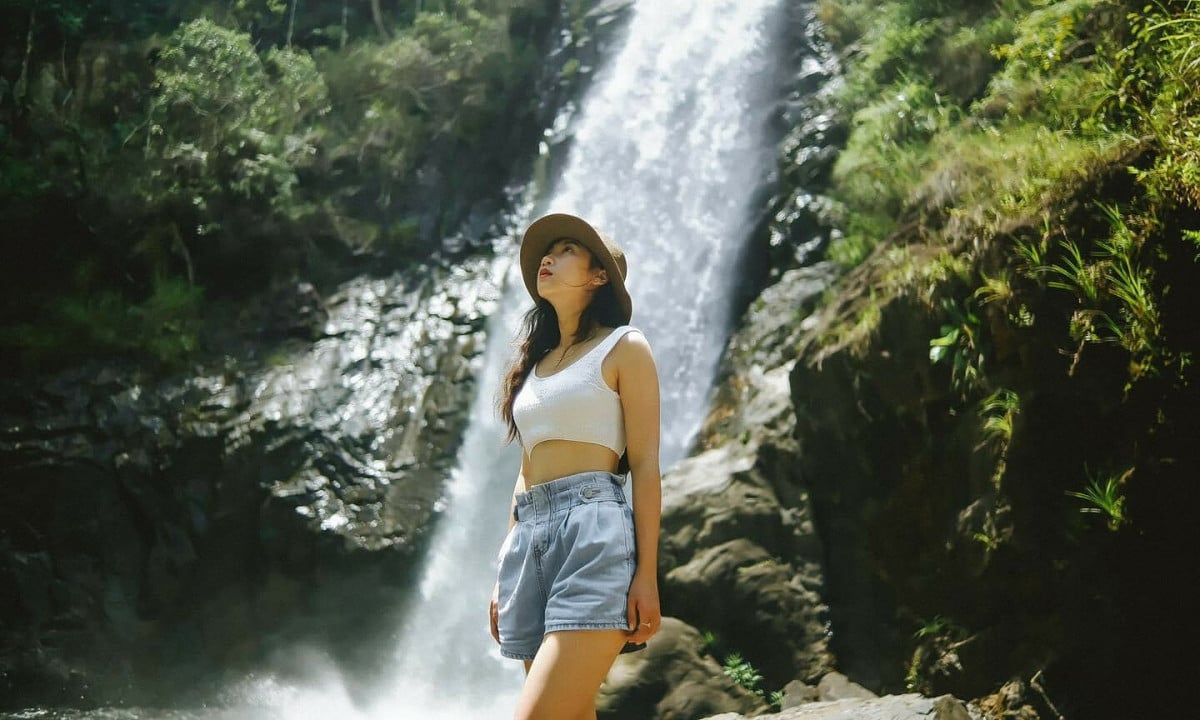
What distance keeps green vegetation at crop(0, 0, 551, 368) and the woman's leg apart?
30.4 feet

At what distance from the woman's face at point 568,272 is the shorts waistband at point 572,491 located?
59 centimetres

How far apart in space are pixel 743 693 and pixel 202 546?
606 centimetres

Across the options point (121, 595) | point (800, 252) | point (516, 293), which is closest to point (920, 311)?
point (800, 252)

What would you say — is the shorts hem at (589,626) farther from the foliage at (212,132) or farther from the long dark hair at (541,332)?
the foliage at (212,132)

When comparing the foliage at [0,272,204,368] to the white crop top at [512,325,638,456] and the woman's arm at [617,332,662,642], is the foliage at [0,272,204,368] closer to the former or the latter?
the white crop top at [512,325,638,456]

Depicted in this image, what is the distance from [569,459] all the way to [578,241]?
0.70 m

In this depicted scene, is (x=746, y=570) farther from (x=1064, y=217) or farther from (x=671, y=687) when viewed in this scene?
(x=1064, y=217)

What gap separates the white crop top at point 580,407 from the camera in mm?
2346

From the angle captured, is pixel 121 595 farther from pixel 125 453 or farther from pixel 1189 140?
pixel 1189 140

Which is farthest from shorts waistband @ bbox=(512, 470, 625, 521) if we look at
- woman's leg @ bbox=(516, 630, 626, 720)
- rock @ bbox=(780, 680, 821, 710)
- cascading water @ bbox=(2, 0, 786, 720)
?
cascading water @ bbox=(2, 0, 786, 720)

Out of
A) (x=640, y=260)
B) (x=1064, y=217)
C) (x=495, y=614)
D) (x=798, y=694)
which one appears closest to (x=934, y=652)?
(x=798, y=694)

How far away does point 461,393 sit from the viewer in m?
9.96

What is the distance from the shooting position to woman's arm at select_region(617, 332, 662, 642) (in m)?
2.16

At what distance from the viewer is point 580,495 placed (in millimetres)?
2287
